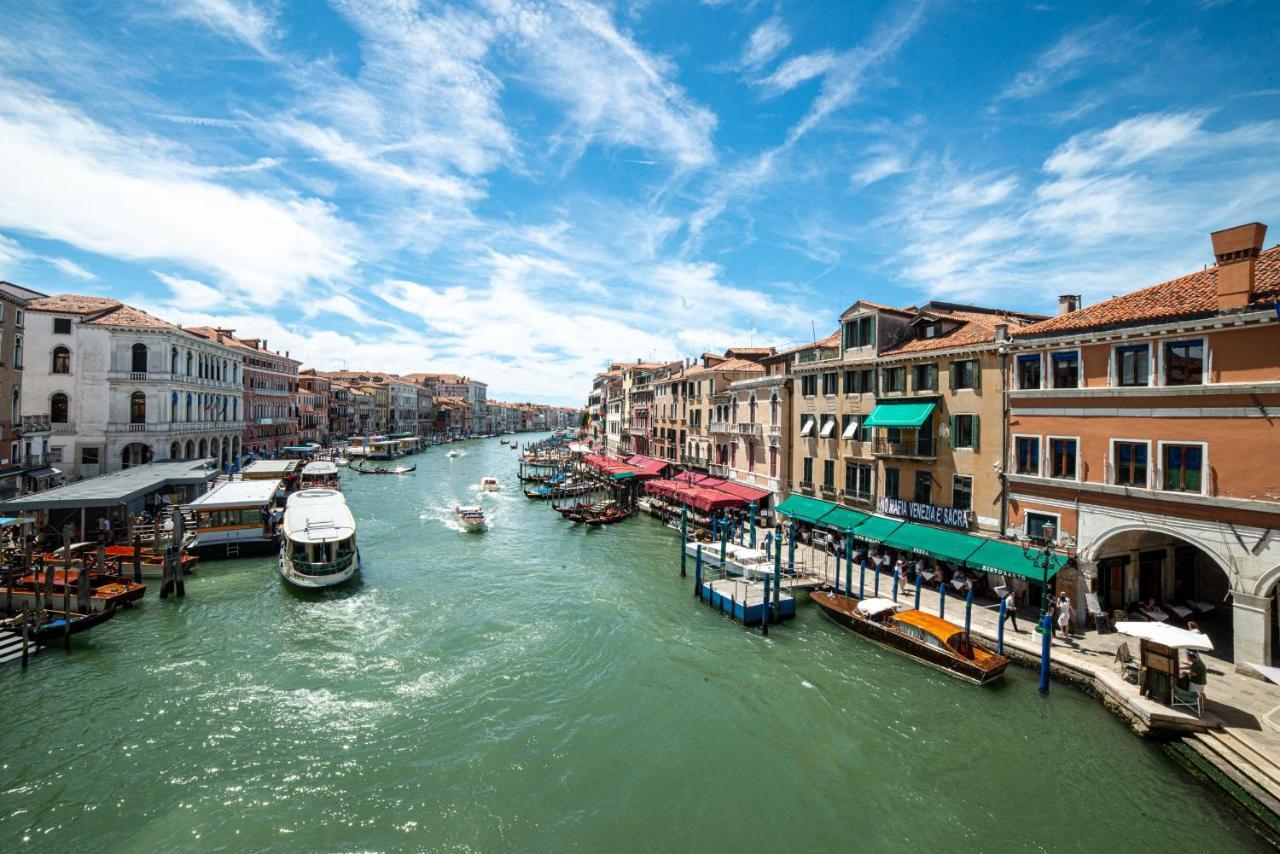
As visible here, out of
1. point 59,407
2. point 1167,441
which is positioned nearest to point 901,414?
point 1167,441

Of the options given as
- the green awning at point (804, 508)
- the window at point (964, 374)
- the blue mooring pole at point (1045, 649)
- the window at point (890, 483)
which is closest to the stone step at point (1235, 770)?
the blue mooring pole at point (1045, 649)

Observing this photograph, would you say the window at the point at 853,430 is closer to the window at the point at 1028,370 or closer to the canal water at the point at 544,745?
the window at the point at 1028,370

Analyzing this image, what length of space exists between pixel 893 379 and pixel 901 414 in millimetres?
2169

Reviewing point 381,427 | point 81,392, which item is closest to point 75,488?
point 81,392

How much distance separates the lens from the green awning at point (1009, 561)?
18844 millimetres

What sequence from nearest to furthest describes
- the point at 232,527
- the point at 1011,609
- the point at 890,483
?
the point at 1011,609 < the point at 890,483 < the point at 232,527

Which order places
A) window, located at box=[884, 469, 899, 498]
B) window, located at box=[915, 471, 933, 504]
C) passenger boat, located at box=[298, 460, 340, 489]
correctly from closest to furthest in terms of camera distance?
window, located at box=[915, 471, 933, 504] → window, located at box=[884, 469, 899, 498] → passenger boat, located at box=[298, 460, 340, 489]

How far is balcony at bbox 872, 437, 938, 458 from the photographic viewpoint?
2416 cm

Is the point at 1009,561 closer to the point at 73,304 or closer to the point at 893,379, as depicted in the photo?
the point at 893,379

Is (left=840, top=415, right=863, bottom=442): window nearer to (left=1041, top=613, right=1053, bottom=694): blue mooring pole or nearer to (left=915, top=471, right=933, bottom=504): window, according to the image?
(left=915, top=471, right=933, bottom=504): window

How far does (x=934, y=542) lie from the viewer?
74.1 ft

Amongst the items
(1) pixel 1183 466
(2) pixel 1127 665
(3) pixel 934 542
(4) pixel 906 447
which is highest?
(4) pixel 906 447

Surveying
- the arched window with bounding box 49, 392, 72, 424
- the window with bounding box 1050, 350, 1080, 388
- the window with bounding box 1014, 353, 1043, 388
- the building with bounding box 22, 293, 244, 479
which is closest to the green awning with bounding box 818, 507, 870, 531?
the window with bounding box 1014, 353, 1043, 388

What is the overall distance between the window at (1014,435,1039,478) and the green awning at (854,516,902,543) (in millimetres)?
5387
